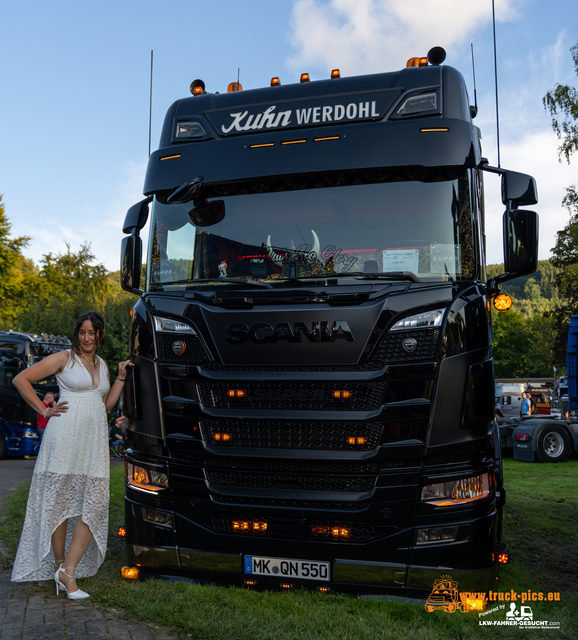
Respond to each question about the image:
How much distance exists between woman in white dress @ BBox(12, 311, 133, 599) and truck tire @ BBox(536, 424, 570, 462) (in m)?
13.0

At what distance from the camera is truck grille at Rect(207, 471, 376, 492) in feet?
12.9

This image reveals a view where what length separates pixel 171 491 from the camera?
170 inches

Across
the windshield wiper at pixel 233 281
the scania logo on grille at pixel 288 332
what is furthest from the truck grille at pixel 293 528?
the windshield wiper at pixel 233 281

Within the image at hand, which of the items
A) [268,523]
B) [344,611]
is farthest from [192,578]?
[344,611]

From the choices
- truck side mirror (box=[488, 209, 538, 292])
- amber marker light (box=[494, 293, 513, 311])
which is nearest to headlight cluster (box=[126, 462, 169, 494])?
truck side mirror (box=[488, 209, 538, 292])

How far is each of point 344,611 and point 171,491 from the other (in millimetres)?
1404

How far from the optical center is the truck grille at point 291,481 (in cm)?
394

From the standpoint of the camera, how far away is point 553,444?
50.4 feet

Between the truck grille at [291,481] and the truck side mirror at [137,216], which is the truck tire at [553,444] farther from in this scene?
the truck side mirror at [137,216]

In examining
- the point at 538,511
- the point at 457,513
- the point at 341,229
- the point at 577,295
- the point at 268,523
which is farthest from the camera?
the point at 577,295

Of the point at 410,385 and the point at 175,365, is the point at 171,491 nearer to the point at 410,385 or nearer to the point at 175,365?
the point at 175,365

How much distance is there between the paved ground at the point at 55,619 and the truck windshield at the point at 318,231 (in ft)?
7.62

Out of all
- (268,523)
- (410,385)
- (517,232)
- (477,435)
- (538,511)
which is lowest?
(538,511)

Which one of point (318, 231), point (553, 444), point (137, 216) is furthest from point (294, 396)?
point (553, 444)
